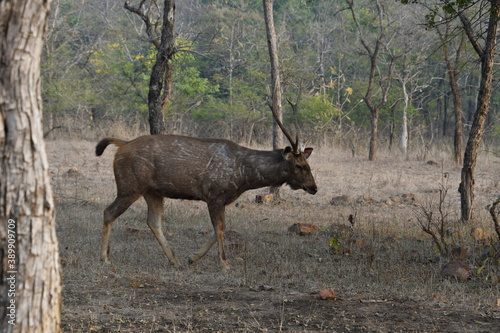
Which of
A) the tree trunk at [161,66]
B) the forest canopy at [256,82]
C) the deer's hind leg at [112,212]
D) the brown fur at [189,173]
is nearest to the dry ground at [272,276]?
the deer's hind leg at [112,212]

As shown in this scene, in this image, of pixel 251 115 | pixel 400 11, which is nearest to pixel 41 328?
pixel 251 115

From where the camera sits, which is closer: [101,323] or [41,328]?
[41,328]

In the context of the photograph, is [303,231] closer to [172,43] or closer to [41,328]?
[172,43]

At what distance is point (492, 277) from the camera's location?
6559mm

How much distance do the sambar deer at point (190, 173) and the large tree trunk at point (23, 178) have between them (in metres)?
4.69

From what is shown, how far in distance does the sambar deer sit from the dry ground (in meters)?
0.57

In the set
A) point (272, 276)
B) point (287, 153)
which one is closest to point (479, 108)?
point (287, 153)

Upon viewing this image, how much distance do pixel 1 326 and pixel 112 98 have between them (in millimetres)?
28260

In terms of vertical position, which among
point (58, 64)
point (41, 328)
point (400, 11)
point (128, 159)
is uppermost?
point (400, 11)

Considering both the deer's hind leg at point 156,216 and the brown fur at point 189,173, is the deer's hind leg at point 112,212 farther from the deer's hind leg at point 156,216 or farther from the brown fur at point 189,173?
the deer's hind leg at point 156,216

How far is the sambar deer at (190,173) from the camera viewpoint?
26.2ft

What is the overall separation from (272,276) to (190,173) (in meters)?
1.88

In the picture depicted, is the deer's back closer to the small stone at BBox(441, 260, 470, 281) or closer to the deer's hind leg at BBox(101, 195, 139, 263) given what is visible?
the deer's hind leg at BBox(101, 195, 139, 263)

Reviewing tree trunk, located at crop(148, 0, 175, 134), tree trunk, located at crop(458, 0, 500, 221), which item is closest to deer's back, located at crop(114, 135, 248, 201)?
tree trunk, located at crop(148, 0, 175, 134)
